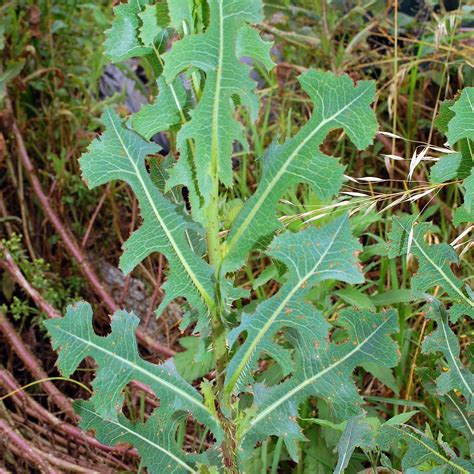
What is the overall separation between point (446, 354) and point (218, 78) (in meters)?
0.60

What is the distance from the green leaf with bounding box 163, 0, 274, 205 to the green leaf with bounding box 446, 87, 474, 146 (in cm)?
31

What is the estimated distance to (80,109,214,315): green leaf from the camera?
0.89 metres

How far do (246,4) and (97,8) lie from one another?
2309 millimetres

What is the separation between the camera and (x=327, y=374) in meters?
0.95

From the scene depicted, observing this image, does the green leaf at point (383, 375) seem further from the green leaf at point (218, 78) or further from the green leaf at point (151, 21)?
the green leaf at point (151, 21)

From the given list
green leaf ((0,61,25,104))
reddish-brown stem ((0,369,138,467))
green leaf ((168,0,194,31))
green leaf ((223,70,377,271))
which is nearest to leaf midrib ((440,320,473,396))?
green leaf ((223,70,377,271))

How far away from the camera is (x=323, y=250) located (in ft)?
2.85

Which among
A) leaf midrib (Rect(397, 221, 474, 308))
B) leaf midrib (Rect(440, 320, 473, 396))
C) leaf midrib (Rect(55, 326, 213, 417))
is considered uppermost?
leaf midrib (Rect(55, 326, 213, 417))

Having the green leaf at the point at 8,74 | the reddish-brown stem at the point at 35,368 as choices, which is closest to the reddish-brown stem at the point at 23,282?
the reddish-brown stem at the point at 35,368

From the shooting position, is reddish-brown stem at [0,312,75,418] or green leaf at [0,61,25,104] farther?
green leaf at [0,61,25,104]

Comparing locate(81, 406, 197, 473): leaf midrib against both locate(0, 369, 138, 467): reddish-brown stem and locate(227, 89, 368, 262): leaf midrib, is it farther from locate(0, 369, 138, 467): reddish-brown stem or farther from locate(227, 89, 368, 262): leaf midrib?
locate(0, 369, 138, 467): reddish-brown stem

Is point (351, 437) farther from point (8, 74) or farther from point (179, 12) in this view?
point (8, 74)

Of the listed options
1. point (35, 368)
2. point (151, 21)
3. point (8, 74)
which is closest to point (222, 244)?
point (151, 21)

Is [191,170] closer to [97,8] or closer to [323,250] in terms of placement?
[323,250]
